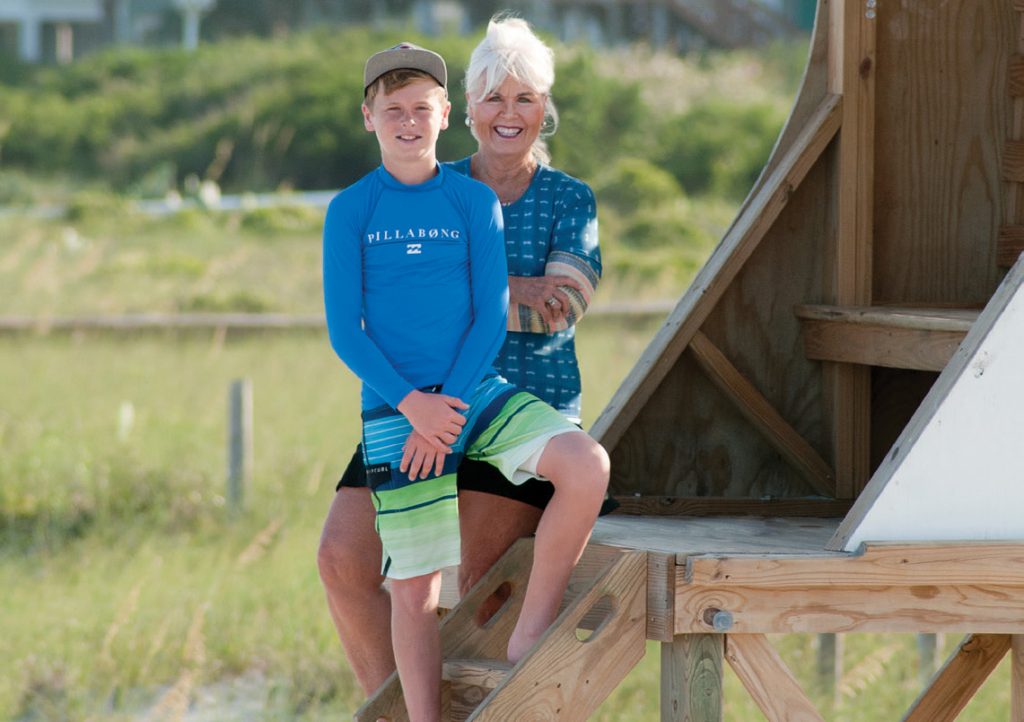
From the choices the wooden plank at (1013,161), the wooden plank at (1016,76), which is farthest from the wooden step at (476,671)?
the wooden plank at (1016,76)

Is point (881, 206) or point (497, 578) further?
point (881, 206)

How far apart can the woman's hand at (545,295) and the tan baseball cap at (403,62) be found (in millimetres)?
572

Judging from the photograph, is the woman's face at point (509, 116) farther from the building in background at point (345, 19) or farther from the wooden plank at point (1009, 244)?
the building in background at point (345, 19)

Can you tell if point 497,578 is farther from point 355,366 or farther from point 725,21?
point 725,21

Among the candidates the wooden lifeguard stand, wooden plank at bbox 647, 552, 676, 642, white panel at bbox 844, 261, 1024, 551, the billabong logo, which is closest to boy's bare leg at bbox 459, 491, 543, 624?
the wooden lifeguard stand

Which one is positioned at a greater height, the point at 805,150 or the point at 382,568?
the point at 805,150

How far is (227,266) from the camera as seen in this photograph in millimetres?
18625

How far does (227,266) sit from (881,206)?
1404 centimetres

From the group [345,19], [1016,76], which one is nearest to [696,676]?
[1016,76]

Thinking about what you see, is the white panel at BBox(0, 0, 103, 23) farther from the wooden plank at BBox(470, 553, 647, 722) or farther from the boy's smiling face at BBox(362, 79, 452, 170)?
the wooden plank at BBox(470, 553, 647, 722)

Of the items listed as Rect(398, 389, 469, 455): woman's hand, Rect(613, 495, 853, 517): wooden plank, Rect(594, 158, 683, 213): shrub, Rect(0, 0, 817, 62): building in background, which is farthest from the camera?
Rect(0, 0, 817, 62): building in background

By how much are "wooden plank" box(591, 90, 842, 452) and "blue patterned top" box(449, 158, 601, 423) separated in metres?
0.69

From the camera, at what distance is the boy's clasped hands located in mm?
3816

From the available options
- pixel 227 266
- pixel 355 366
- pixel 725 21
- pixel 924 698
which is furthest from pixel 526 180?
pixel 725 21
